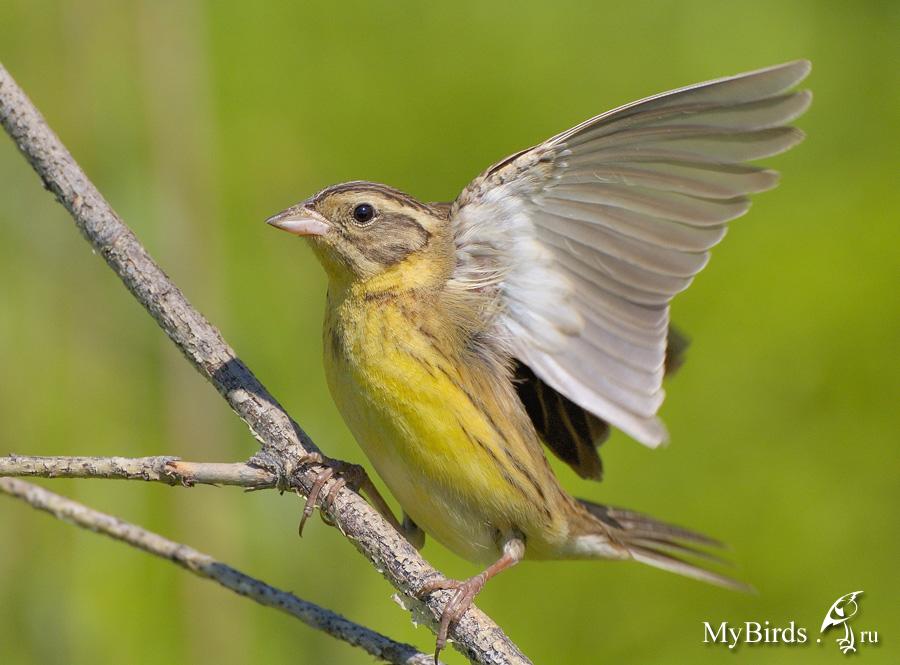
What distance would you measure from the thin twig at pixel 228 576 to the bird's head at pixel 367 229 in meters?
0.94

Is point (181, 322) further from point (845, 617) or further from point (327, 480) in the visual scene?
point (845, 617)

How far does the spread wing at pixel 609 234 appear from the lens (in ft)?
9.05

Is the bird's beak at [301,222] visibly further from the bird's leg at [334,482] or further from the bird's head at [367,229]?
the bird's leg at [334,482]

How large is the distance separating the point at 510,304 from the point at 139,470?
1202mm

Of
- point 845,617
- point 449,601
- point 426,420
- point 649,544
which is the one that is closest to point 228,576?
point 449,601

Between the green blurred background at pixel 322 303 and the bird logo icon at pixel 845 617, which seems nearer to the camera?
the green blurred background at pixel 322 303

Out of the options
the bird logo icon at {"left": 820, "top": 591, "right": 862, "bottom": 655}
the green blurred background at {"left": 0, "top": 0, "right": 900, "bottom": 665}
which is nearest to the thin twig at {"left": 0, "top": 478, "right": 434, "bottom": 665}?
the green blurred background at {"left": 0, "top": 0, "right": 900, "bottom": 665}

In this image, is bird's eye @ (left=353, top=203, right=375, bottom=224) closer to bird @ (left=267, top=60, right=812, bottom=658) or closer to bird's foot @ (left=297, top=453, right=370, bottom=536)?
bird @ (left=267, top=60, right=812, bottom=658)

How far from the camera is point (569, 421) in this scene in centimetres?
338

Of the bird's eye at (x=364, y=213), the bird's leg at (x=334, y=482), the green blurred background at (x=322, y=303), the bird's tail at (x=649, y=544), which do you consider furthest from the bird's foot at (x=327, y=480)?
the bird's tail at (x=649, y=544)

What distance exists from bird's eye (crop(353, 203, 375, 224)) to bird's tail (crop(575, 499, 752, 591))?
99cm

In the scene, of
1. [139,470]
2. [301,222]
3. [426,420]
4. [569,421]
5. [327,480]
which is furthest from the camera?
[569,421]

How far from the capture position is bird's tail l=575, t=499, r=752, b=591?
336 cm

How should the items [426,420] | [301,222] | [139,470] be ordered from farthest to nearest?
[301,222]
[426,420]
[139,470]
